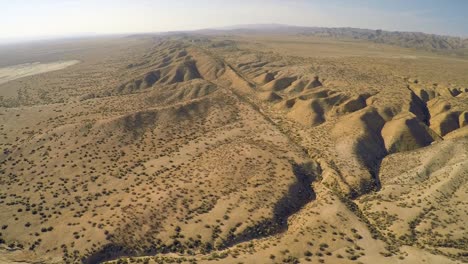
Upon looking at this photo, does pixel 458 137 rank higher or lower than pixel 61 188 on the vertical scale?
higher

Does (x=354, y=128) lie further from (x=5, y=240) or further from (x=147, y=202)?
(x=5, y=240)

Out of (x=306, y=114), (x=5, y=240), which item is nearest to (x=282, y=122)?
(x=306, y=114)

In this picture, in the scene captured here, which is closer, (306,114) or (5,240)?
(5,240)

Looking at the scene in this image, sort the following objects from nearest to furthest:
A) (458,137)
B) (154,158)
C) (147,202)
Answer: (147,202) < (154,158) < (458,137)

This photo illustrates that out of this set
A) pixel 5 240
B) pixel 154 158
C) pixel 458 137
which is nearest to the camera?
pixel 5 240

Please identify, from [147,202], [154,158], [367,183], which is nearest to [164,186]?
[147,202]

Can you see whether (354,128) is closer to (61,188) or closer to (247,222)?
(247,222)
